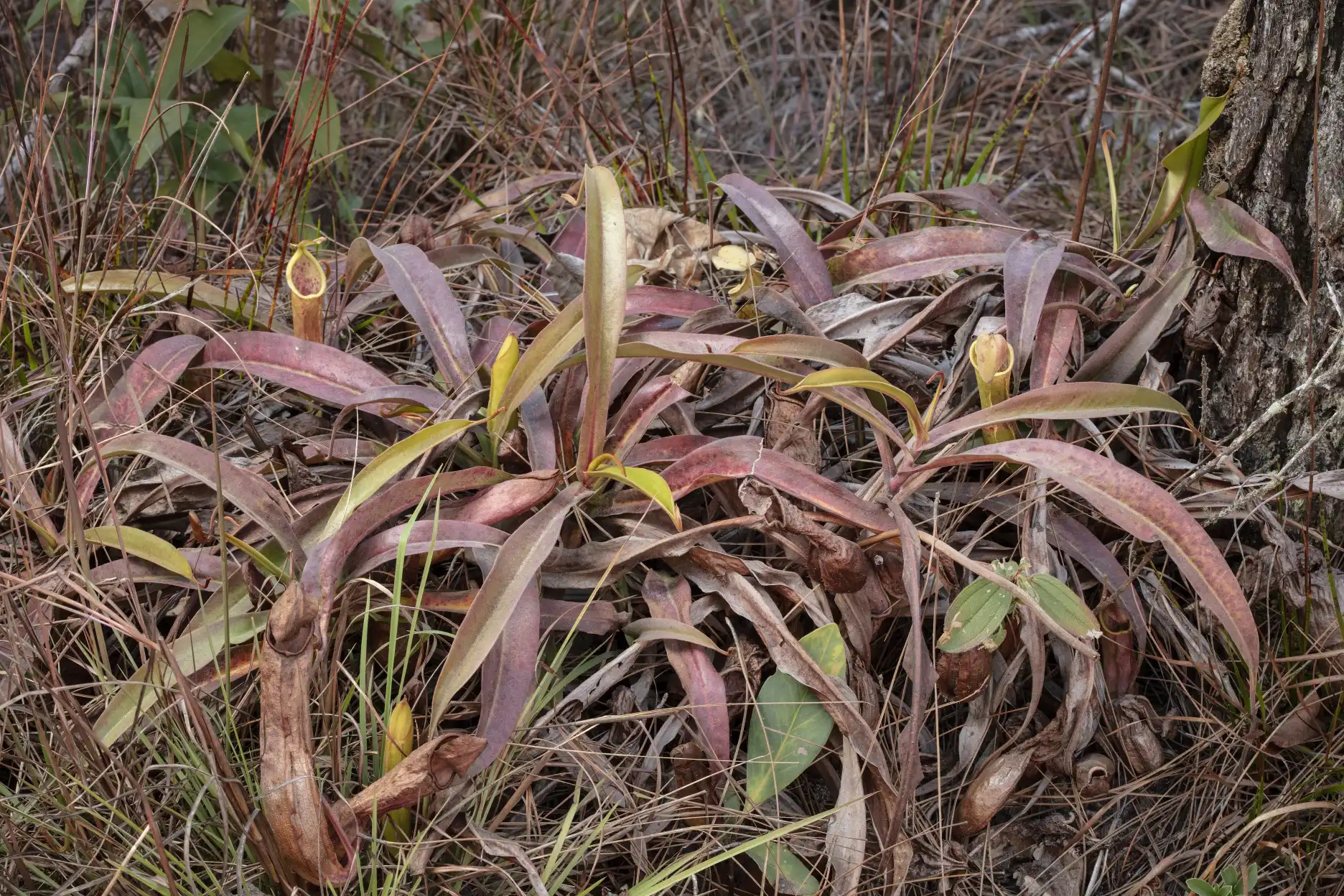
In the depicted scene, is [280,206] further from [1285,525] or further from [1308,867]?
[1308,867]

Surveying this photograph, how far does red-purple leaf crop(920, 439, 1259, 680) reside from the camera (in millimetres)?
1027

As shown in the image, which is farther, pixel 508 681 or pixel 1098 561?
pixel 1098 561

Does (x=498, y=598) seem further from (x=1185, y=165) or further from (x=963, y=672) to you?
(x=1185, y=165)

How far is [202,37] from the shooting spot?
68.9 inches

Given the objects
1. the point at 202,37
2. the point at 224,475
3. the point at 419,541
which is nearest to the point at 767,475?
the point at 419,541

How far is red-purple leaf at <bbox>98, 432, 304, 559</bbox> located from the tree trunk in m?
1.11

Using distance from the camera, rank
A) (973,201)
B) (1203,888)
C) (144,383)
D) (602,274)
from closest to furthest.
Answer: (1203,888)
(602,274)
(144,383)
(973,201)

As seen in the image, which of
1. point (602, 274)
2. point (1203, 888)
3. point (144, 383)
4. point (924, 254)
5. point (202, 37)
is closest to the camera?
point (1203, 888)

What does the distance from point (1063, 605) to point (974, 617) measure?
8 centimetres

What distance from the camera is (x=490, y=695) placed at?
1.02 metres

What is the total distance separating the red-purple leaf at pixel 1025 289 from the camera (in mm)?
1254

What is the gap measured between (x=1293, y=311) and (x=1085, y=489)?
0.40 meters

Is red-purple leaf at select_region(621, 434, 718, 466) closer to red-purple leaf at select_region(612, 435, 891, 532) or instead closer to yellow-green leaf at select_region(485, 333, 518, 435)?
red-purple leaf at select_region(612, 435, 891, 532)

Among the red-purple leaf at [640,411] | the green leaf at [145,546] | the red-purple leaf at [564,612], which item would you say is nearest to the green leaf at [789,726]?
the red-purple leaf at [564,612]
